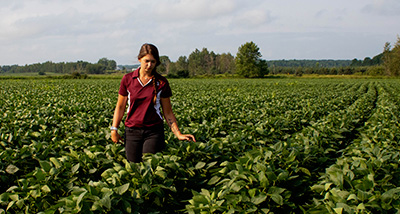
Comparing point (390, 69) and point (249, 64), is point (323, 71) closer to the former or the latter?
point (390, 69)

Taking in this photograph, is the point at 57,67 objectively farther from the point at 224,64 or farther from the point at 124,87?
the point at 124,87

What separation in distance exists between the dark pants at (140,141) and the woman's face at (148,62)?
0.73 m

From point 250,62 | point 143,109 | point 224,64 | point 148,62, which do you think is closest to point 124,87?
point 143,109

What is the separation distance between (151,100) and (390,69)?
92.5m

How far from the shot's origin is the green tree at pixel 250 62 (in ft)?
281

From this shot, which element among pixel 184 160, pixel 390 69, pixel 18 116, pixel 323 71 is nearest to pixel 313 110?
pixel 184 160

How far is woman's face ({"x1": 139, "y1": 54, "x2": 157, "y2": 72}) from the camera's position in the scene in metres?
3.45

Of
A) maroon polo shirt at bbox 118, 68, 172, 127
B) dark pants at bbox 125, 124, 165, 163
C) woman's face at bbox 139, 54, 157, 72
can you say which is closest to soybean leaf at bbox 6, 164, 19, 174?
dark pants at bbox 125, 124, 165, 163

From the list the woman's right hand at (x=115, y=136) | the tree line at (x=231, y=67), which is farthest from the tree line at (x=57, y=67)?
the woman's right hand at (x=115, y=136)

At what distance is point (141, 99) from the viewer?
3.70 m

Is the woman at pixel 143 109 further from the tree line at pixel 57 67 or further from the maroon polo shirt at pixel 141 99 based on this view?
the tree line at pixel 57 67

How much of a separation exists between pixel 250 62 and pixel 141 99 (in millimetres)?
88164

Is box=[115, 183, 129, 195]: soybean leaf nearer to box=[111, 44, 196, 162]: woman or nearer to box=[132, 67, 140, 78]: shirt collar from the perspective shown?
box=[111, 44, 196, 162]: woman

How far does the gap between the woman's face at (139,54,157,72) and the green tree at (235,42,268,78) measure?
271 feet
